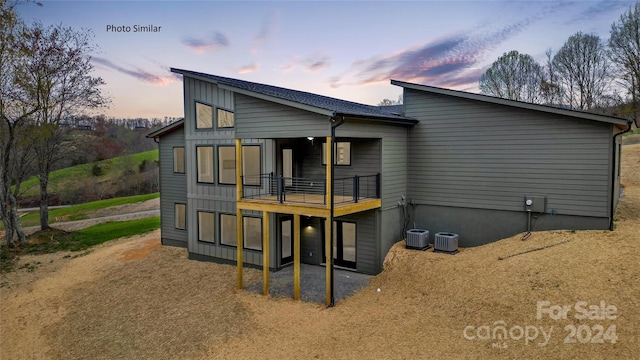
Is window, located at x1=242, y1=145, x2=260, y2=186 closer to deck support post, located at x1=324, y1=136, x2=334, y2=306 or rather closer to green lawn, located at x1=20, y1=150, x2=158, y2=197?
deck support post, located at x1=324, y1=136, x2=334, y2=306

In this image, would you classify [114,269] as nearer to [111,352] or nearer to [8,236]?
[111,352]

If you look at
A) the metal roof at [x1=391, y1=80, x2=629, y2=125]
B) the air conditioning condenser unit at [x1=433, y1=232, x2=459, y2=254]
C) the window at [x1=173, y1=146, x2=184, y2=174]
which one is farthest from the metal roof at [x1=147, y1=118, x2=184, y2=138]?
the air conditioning condenser unit at [x1=433, y1=232, x2=459, y2=254]

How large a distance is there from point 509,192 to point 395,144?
3971mm

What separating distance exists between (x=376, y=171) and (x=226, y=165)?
593 cm

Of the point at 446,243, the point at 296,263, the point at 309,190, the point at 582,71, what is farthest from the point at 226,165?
the point at 582,71

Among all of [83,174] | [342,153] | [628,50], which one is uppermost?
Result: [628,50]

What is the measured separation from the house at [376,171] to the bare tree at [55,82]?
10.5 m

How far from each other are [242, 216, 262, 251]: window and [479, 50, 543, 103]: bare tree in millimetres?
27611

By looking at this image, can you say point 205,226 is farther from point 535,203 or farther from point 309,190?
point 535,203

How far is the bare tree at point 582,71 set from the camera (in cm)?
3022

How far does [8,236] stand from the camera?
64.7 feet

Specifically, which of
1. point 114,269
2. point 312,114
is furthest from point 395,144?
point 114,269

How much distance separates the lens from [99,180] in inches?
1828

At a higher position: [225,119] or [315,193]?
[225,119]
